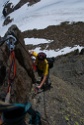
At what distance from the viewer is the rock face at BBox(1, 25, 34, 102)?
1056 cm

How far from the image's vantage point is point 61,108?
11.7 meters

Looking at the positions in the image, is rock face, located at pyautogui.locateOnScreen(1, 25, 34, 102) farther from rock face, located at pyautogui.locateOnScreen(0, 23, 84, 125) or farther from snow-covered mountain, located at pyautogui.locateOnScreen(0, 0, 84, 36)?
snow-covered mountain, located at pyautogui.locateOnScreen(0, 0, 84, 36)

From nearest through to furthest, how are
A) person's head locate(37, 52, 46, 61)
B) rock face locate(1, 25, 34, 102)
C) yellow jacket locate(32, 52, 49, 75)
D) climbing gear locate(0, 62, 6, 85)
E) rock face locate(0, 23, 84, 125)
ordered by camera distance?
climbing gear locate(0, 62, 6, 85) < person's head locate(37, 52, 46, 61) < rock face locate(1, 25, 34, 102) < rock face locate(0, 23, 84, 125) < yellow jacket locate(32, 52, 49, 75)

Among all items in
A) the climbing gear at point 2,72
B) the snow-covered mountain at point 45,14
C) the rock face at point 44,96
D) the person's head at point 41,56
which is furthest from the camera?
the snow-covered mountain at point 45,14

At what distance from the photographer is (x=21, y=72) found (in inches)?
470

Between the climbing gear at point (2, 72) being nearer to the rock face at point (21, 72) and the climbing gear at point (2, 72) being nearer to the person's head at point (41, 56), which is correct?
the rock face at point (21, 72)

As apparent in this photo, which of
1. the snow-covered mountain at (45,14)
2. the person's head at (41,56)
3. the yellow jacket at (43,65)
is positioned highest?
the person's head at (41,56)

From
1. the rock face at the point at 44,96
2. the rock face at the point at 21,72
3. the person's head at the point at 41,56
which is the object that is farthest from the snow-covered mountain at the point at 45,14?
the person's head at the point at 41,56

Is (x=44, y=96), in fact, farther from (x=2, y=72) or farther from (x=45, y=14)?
(x=45, y=14)

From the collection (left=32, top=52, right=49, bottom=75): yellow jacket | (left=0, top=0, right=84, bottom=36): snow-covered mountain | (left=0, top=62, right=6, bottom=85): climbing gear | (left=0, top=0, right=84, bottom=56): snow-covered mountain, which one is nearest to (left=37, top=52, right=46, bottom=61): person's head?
(left=32, top=52, right=49, bottom=75): yellow jacket

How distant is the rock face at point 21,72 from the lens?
34.7 feet

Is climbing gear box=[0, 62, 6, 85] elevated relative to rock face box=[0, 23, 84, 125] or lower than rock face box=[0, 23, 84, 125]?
elevated

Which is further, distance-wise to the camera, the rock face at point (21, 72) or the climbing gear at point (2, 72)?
the rock face at point (21, 72)

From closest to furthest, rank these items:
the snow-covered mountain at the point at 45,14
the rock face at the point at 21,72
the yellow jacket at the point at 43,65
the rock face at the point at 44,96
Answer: the rock face at the point at 21,72 → the rock face at the point at 44,96 → the yellow jacket at the point at 43,65 → the snow-covered mountain at the point at 45,14
